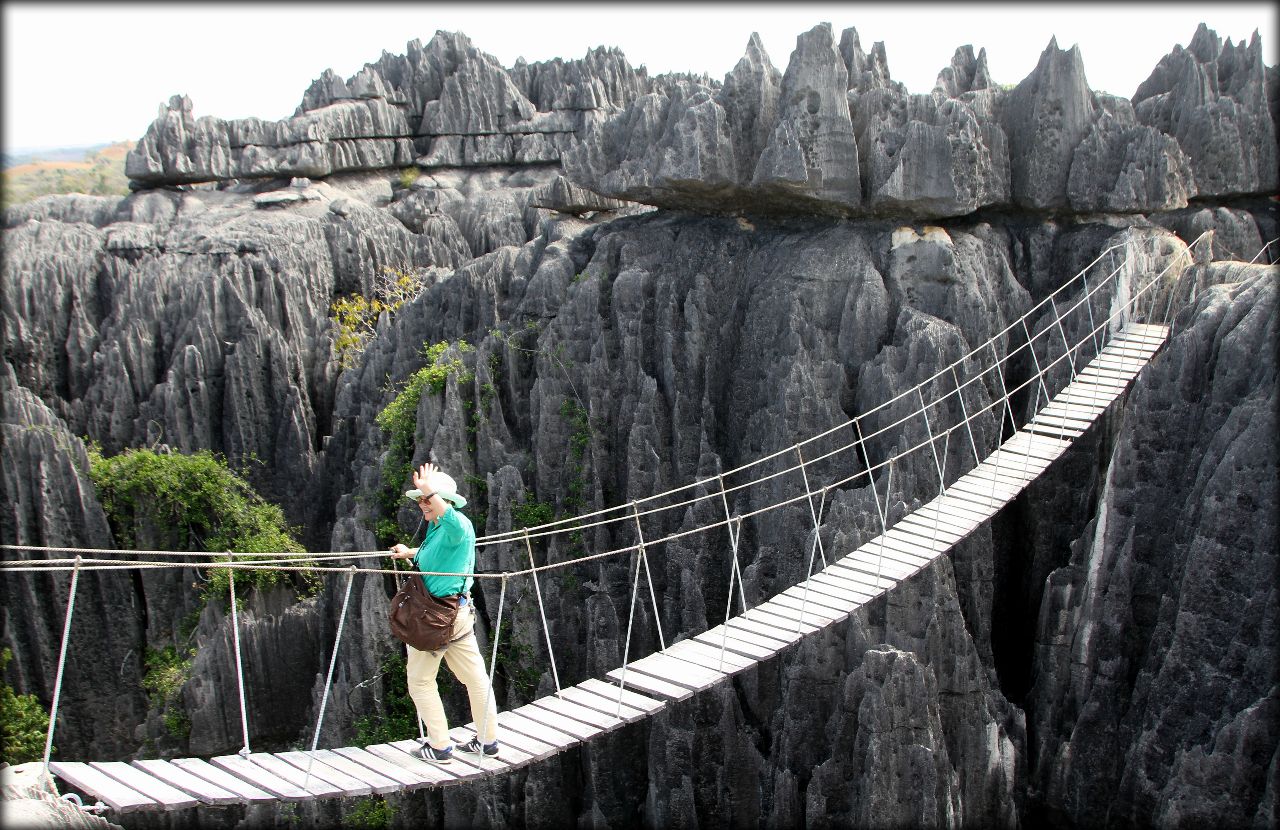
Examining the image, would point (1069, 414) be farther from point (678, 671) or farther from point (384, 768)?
point (384, 768)

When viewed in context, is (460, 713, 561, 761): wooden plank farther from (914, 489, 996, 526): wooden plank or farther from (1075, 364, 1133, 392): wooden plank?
(1075, 364, 1133, 392): wooden plank

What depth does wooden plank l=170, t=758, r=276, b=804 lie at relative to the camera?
30.3 ft

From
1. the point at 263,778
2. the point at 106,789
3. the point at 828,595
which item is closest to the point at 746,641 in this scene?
the point at 828,595

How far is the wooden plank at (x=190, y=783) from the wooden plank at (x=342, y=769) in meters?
0.67

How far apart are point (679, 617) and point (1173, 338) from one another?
749cm

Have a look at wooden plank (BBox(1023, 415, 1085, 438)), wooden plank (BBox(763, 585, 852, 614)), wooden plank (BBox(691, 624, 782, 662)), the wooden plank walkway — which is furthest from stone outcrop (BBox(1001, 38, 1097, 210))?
wooden plank (BBox(691, 624, 782, 662))

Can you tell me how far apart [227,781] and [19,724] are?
13.5 metres

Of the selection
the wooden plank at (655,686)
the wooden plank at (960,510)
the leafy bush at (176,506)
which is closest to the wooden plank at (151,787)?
the wooden plank at (655,686)

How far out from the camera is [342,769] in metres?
9.85

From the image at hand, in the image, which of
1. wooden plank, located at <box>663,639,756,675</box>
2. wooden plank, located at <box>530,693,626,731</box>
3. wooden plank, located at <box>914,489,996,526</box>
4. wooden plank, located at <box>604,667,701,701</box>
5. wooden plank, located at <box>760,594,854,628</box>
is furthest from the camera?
wooden plank, located at <box>914,489,996,526</box>

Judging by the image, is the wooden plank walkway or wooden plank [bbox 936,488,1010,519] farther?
wooden plank [bbox 936,488,1010,519]

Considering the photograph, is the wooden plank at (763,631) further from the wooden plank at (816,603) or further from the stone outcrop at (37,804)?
the stone outcrop at (37,804)

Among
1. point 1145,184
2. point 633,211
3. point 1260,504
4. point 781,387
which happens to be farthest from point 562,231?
point 1260,504

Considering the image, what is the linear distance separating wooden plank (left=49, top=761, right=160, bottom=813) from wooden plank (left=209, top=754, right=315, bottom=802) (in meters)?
0.73
